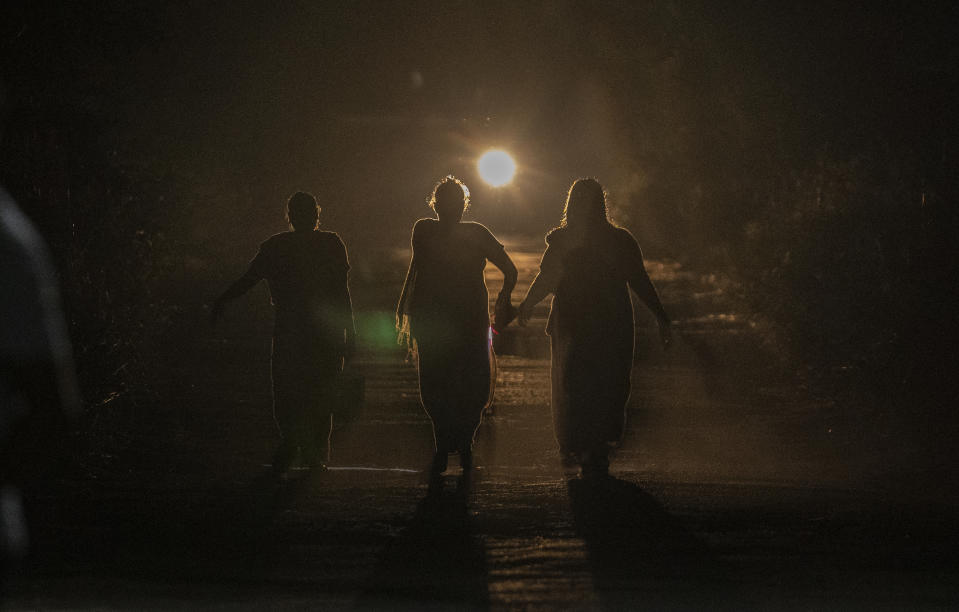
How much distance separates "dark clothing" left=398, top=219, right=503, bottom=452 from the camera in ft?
32.1

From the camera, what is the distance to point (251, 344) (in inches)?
759

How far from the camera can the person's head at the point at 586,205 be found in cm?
985

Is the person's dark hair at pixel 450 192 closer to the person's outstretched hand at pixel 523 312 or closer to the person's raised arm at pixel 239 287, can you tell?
the person's outstretched hand at pixel 523 312

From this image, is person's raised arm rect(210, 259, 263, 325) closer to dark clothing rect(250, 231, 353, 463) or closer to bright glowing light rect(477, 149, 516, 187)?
dark clothing rect(250, 231, 353, 463)

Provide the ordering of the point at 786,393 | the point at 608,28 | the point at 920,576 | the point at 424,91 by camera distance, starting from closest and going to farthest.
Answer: the point at 920,576, the point at 786,393, the point at 608,28, the point at 424,91

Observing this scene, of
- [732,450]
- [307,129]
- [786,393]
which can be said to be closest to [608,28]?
[307,129]

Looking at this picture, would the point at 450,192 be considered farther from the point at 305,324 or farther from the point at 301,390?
the point at 301,390

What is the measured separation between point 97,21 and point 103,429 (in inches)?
332

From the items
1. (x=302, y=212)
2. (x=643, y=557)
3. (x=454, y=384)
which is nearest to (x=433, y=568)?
(x=643, y=557)

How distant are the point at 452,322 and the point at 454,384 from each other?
1.36ft

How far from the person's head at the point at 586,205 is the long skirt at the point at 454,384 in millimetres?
1010

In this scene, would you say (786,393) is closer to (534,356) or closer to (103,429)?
(534,356)

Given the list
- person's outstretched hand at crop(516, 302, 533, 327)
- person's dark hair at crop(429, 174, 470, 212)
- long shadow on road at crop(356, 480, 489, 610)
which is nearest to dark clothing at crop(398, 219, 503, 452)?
person's dark hair at crop(429, 174, 470, 212)

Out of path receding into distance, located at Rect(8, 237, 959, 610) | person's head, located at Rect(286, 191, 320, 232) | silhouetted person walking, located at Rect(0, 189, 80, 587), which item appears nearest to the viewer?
silhouetted person walking, located at Rect(0, 189, 80, 587)
